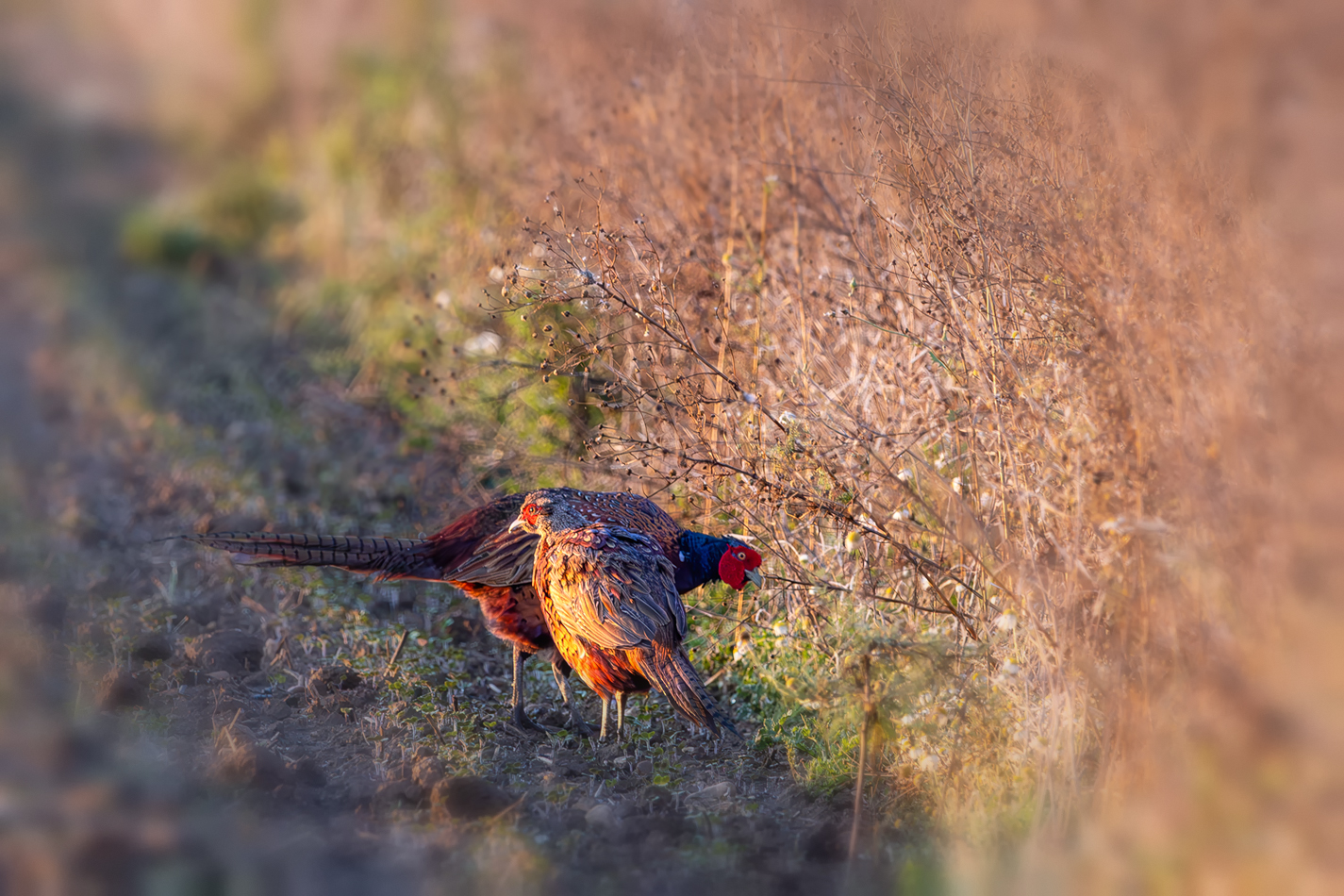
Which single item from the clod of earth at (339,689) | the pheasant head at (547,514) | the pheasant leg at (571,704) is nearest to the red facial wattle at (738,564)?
the pheasant head at (547,514)

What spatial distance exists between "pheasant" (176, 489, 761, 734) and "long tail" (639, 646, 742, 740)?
1.42ft

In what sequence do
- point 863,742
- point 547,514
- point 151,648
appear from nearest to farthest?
point 863,742, point 547,514, point 151,648

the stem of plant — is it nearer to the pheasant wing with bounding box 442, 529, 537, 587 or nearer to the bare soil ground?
the bare soil ground

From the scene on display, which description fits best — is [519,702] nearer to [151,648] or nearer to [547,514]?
[547,514]

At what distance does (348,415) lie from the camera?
26.2 feet

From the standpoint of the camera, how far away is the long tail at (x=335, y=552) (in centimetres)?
475

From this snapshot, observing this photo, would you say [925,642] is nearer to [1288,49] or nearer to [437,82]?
[1288,49]

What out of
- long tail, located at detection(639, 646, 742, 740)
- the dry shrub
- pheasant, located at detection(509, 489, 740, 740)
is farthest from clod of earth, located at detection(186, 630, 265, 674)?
long tail, located at detection(639, 646, 742, 740)

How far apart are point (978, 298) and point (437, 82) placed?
23.9 feet

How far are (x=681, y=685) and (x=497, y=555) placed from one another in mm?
1121

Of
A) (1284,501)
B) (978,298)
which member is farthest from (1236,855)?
(978,298)

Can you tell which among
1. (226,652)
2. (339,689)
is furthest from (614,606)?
(226,652)

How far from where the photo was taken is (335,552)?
4832mm

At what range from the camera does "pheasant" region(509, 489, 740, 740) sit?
4168 mm
